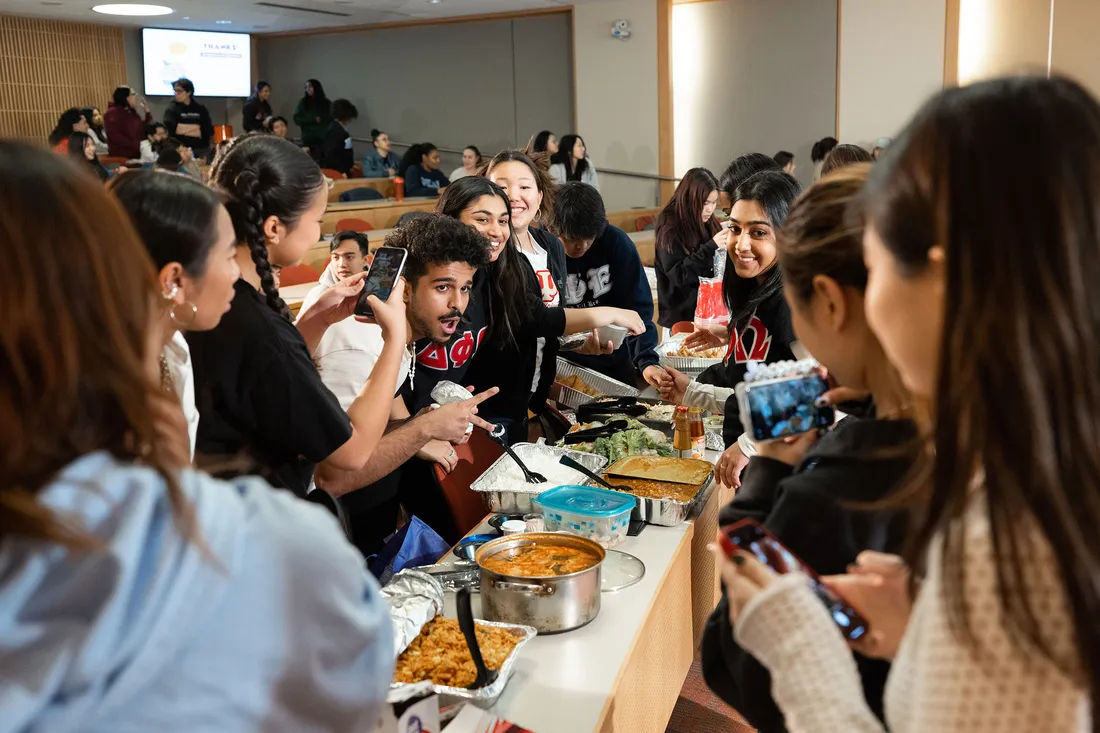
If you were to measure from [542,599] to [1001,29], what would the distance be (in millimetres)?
9310

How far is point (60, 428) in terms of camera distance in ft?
2.02

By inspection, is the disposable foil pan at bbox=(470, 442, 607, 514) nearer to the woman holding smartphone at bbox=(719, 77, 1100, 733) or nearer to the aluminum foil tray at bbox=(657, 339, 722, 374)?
the aluminum foil tray at bbox=(657, 339, 722, 374)

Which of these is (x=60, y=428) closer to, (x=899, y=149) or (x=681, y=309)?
(x=899, y=149)

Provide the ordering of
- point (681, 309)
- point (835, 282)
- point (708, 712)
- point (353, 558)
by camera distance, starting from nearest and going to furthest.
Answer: point (353, 558)
point (835, 282)
point (708, 712)
point (681, 309)

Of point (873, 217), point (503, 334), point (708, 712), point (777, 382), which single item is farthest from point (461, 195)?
point (873, 217)

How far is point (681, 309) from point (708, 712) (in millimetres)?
2163

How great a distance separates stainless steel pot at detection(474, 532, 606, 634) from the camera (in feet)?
4.96

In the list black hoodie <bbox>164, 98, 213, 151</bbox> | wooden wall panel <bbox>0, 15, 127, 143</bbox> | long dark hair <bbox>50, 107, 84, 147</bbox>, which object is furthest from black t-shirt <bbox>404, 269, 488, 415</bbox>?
wooden wall panel <bbox>0, 15, 127, 143</bbox>

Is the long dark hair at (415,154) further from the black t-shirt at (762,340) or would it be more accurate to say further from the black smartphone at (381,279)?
the black smartphone at (381,279)

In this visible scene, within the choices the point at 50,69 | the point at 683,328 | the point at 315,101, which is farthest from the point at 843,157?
the point at 50,69

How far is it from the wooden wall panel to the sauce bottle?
11041mm

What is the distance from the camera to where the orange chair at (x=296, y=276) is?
527 cm

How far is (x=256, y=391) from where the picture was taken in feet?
4.88

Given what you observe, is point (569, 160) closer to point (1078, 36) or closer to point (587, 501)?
point (1078, 36)
